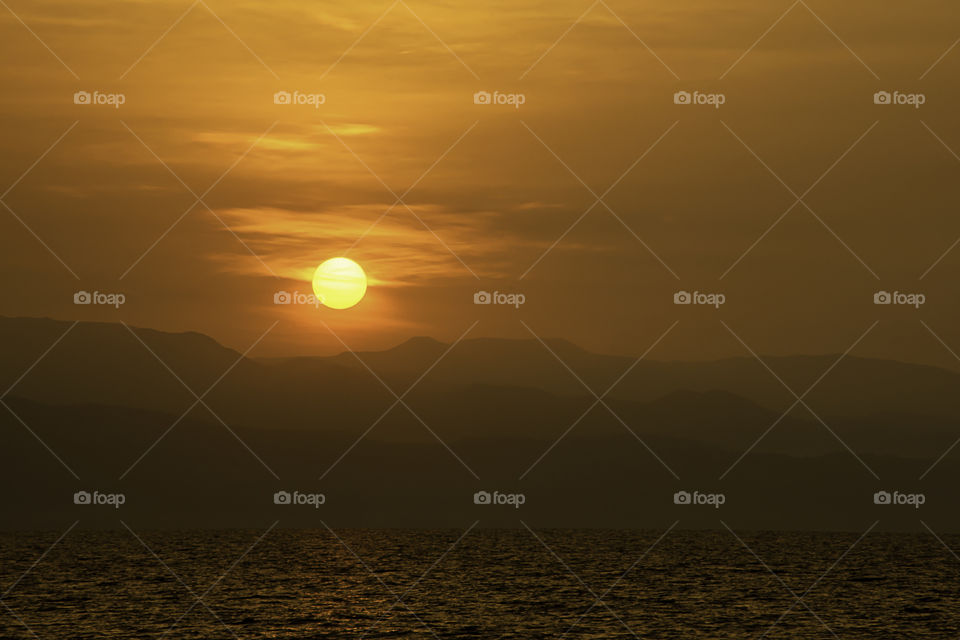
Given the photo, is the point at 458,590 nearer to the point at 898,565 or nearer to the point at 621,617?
the point at 621,617

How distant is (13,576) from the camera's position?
158m

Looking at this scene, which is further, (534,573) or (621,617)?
(534,573)

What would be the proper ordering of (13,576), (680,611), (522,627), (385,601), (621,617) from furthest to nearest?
(13,576), (385,601), (680,611), (621,617), (522,627)

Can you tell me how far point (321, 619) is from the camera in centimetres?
10369

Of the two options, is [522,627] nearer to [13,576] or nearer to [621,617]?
[621,617]

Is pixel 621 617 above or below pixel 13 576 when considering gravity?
below

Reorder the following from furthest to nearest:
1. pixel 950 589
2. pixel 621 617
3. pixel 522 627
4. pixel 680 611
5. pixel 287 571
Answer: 1. pixel 287 571
2. pixel 950 589
3. pixel 680 611
4. pixel 621 617
5. pixel 522 627

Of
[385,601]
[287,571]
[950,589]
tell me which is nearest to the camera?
[385,601]

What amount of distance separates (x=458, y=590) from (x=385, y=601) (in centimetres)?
1838

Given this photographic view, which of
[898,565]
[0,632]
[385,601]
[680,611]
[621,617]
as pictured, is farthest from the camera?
[898,565]

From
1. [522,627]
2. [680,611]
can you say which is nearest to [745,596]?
[680,611]

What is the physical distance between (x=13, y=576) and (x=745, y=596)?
3551 inches

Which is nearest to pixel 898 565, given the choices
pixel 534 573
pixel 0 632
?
pixel 534 573

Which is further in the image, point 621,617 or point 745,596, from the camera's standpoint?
point 745,596
